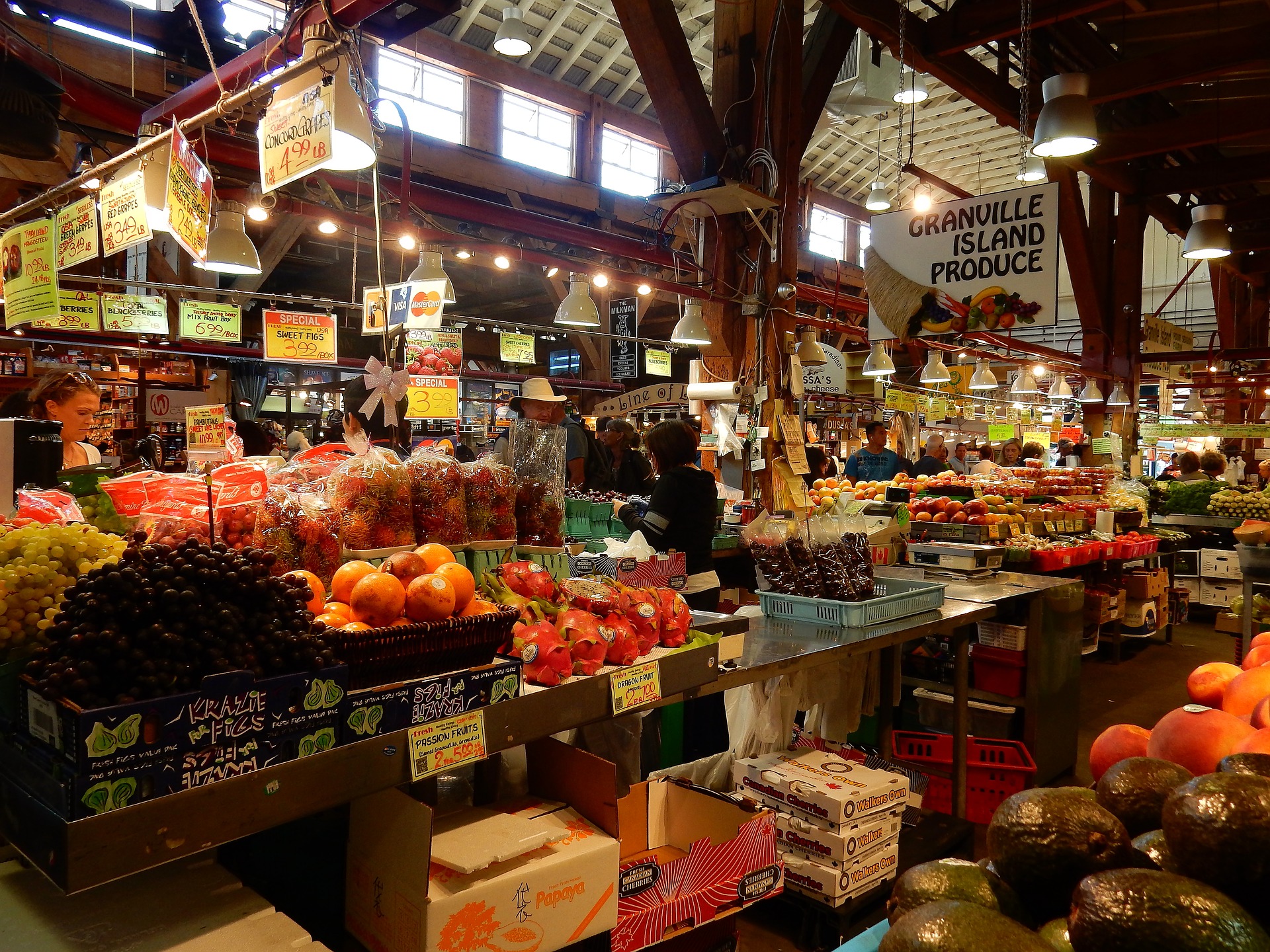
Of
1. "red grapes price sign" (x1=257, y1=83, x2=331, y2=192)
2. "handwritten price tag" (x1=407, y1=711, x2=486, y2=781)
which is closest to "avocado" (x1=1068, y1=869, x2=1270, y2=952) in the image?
"handwritten price tag" (x1=407, y1=711, x2=486, y2=781)

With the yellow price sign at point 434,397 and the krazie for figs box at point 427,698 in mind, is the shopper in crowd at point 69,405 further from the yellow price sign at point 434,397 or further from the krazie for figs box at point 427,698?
the krazie for figs box at point 427,698

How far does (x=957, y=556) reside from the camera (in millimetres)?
4699

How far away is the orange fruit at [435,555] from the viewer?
1.91 metres

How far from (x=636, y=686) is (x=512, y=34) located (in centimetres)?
710

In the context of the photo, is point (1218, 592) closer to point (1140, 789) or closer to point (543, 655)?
point (1140, 789)

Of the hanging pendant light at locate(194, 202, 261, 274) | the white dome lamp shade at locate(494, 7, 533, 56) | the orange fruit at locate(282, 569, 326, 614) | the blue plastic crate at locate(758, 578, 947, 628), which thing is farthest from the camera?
the white dome lamp shade at locate(494, 7, 533, 56)

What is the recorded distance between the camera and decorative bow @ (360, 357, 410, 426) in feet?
7.86

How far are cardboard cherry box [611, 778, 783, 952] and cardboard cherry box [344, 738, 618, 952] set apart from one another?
0.54 feet

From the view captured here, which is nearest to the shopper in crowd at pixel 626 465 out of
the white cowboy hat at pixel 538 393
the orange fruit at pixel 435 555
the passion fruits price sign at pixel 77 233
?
the white cowboy hat at pixel 538 393

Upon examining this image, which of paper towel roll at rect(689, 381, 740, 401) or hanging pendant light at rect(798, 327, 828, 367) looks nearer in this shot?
paper towel roll at rect(689, 381, 740, 401)

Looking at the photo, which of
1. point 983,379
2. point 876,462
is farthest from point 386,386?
point 983,379

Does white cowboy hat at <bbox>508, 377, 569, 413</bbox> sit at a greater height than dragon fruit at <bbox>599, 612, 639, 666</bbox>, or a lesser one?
greater

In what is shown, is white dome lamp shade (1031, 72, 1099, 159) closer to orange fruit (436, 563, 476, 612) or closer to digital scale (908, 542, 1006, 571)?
digital scale (908, 542, 1006, 571)

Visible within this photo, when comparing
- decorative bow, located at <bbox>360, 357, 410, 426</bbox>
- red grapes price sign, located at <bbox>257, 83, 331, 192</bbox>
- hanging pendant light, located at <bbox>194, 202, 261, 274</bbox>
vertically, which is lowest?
decorative bow, located at <bbox>360, 357, 410, 426</bbox>
